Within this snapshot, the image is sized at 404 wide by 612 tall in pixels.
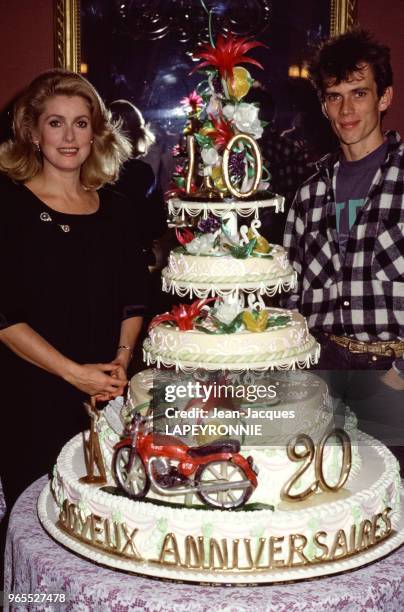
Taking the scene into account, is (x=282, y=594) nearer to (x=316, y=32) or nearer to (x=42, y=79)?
(x=42, y=79)

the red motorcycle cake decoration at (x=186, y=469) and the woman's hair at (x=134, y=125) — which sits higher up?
the woman's hair at (x=134, y=125)

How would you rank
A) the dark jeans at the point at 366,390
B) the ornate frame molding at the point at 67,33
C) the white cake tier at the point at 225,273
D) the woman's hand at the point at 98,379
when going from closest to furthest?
the white cake tier at the point at 225,273
the woman's hand at the point at 98,379
the dark jeans at the point at 366,390
the ornate frame molding at the point at 67,33

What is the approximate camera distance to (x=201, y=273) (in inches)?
94.7

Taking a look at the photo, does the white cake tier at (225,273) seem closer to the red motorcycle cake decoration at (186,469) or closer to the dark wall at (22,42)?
the red motorcycle cake decoration at (186,469)

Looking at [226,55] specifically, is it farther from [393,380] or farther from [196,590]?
[196,590]

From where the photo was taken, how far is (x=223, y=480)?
2234 mm

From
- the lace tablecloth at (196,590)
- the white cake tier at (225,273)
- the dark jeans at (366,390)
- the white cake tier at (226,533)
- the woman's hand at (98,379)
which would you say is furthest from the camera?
the dark jeans at (366,390)

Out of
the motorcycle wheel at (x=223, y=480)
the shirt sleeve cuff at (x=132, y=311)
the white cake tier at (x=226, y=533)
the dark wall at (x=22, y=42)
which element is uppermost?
the dark wall at (x=22, y=42)

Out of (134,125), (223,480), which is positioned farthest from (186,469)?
(134,125)

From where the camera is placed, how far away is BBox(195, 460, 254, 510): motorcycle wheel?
2.21 metres

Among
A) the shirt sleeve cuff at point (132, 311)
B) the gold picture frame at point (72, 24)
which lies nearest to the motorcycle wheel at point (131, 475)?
the shirt sleeve cuff at point (132, 311)

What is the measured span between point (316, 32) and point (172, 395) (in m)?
2.95

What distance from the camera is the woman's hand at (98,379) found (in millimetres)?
2818

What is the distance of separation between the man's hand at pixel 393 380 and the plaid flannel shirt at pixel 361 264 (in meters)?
0.15
